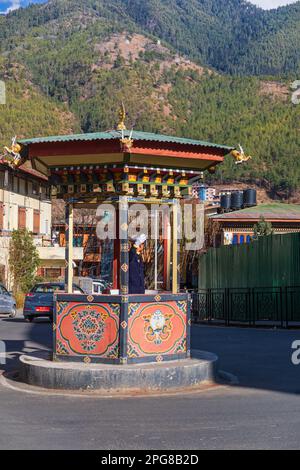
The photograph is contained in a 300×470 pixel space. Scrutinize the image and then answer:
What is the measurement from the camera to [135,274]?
42.1 feet

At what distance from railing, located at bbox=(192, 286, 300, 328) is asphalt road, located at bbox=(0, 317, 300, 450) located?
1147cm

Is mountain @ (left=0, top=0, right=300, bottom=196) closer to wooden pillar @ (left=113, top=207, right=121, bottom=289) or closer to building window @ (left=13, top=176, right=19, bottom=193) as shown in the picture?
building window @ (left=13, top=176, right=19, bottom=193)

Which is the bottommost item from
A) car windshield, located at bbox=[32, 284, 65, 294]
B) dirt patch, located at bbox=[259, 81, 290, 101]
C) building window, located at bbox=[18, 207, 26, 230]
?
car windshield, located at bbox=[32, 284, 65, 294]

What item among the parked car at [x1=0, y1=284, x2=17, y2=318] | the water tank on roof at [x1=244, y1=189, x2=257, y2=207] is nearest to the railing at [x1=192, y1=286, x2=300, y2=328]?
the parked car at [x1=0, y1=284, x2=17, y2=318]

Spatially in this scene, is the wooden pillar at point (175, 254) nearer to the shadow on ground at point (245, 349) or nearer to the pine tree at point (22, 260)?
the shadow on ground at point (245, 349)

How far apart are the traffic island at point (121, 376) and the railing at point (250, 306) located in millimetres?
11830

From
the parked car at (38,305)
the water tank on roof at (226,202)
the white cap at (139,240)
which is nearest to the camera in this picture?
the white cap at (139,240)

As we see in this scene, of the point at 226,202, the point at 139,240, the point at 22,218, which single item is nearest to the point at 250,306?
the point at 139,240

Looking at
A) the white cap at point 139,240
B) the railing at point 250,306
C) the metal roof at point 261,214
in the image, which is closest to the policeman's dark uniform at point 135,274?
the white cap at point 139,240

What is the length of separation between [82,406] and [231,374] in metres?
3.50

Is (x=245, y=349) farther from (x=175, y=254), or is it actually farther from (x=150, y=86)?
(x=150, y=86)

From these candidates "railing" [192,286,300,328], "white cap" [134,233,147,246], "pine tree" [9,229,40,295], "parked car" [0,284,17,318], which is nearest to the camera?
"white cap" [134,233,147,246]

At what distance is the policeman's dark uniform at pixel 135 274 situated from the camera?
42.1ft

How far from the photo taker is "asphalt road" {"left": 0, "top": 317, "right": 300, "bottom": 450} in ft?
25.8
